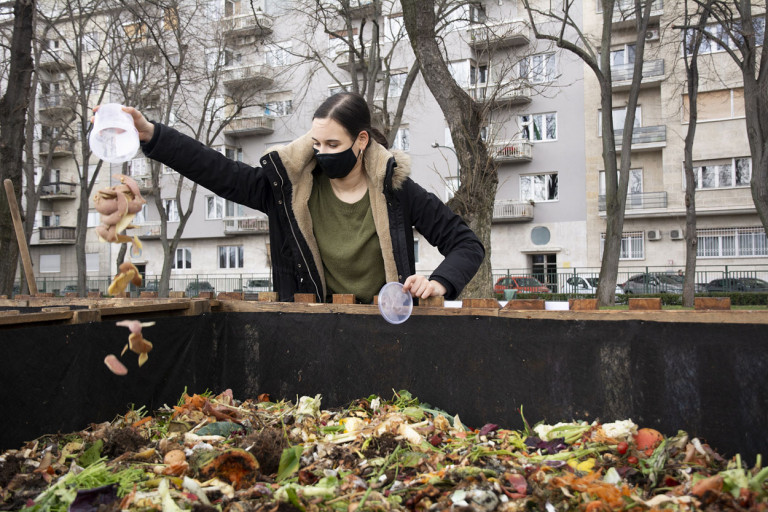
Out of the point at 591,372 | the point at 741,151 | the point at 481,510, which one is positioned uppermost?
the point at 741,151

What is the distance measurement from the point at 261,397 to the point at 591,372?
1.84 m

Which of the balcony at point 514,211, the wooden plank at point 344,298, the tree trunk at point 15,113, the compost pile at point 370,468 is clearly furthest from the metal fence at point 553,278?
the compost pile at point 370,468

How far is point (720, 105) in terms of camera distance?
3025 cm

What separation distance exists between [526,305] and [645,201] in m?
30.6

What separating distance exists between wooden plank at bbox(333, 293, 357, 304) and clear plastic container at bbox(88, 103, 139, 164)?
1.37 meters

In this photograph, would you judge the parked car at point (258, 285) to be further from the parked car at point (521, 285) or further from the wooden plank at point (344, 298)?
the wooden plank at point (344, 298)

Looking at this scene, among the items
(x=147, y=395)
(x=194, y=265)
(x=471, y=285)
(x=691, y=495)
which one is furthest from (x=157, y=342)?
(x=194, y=265)

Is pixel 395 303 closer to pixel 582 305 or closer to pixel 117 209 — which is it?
pixel 582 305

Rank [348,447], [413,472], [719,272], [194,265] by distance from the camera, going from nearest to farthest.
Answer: [413,472] < [348,447] < [719,272] < [194,265]

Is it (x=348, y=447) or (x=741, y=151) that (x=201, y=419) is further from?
(x=741, y=151)

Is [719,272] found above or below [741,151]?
below

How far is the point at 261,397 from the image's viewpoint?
12.3 feet

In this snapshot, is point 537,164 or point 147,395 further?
point 537,164

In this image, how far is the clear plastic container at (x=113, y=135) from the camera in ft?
9.18
